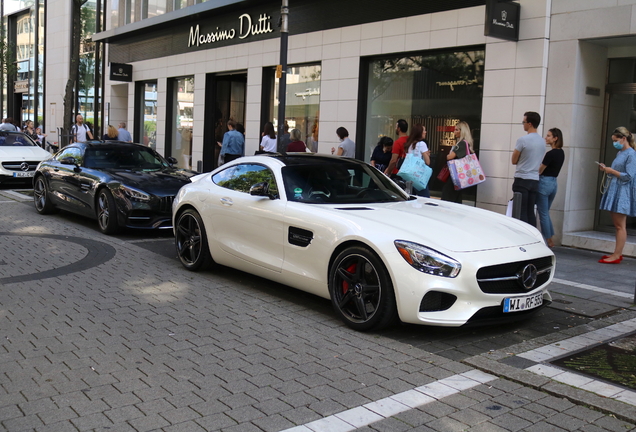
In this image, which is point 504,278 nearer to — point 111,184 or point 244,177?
point 244,177

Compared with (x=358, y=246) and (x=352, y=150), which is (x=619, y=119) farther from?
(x=358, y=246)

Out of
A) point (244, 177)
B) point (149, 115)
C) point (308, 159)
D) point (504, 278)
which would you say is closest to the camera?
point (504, 278)

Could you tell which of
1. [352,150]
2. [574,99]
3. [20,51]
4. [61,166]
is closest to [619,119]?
[574,99]

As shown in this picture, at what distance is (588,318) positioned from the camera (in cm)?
624

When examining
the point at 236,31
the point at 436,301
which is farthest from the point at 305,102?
the point at 436,301

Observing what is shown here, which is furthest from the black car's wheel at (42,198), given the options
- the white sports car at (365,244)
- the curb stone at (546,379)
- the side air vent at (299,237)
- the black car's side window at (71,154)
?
the curb stone at (546,379)

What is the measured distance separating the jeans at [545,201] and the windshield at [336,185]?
3.59 m

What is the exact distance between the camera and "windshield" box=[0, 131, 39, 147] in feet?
58.6

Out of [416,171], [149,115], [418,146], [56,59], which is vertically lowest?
[416,171]

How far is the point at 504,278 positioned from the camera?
209 inches

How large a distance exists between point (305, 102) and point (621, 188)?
29.0ft

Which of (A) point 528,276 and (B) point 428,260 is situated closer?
(B) point 428,260

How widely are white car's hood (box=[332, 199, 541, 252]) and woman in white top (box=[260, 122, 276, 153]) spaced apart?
28.7ft

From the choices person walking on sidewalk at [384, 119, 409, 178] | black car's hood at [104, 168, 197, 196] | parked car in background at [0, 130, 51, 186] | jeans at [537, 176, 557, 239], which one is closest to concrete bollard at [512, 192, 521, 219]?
jeans at [537, 176, 557, 239]
